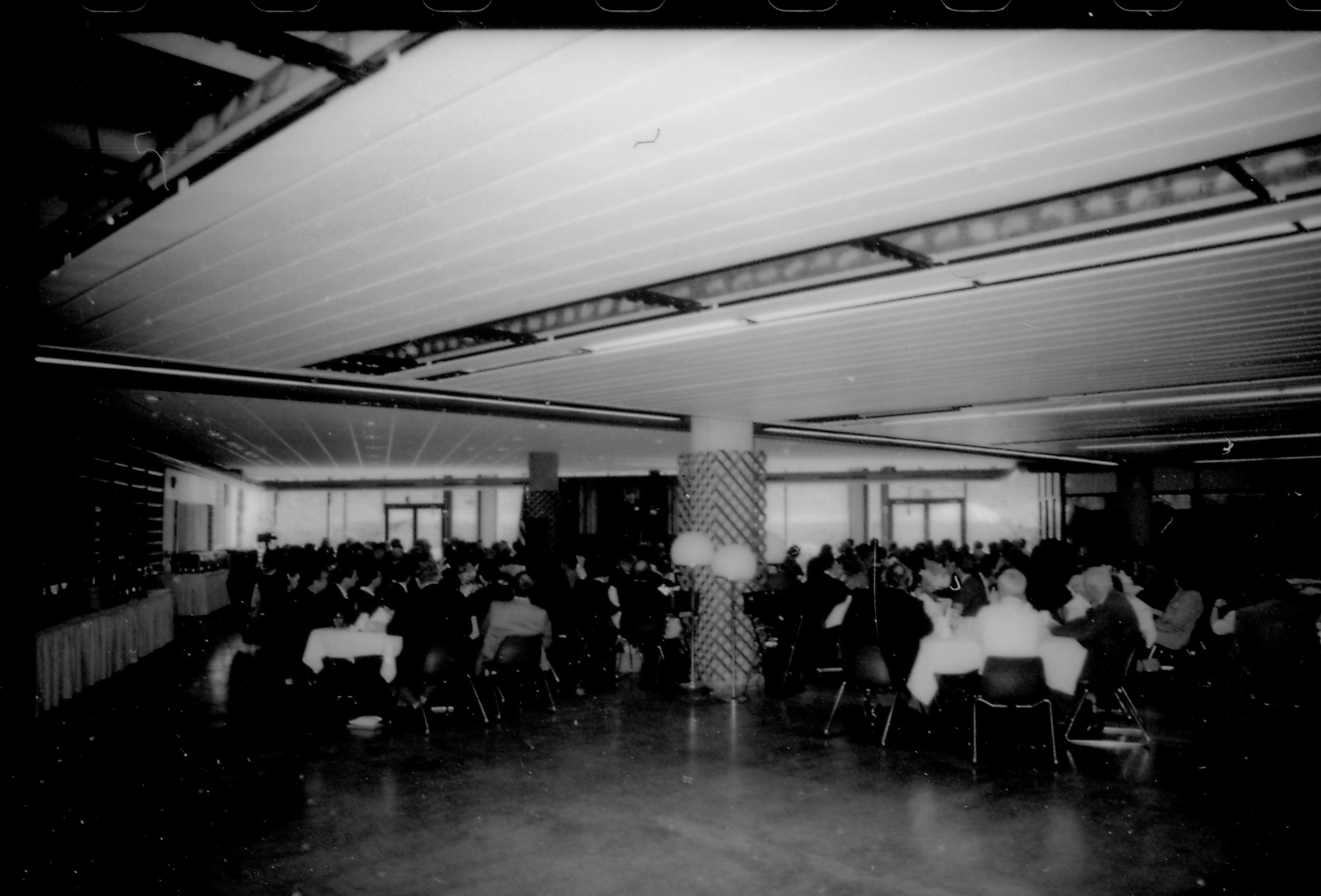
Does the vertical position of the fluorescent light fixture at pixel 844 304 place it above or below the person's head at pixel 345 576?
above

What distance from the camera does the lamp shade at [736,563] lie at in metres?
7.73

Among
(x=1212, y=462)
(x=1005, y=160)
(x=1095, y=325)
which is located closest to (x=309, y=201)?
(x=1005, y=160)

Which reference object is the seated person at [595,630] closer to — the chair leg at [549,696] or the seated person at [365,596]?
the chair leg at [549,696]

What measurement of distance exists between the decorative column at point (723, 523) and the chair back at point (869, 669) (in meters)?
2.17

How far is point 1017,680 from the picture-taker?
518 cm

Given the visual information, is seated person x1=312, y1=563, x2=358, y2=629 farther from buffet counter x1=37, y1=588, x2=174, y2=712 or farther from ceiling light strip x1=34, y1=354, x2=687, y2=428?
buffet counter x1=37, y1=588, x2=174, y2=712

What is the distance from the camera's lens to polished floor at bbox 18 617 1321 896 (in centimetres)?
365

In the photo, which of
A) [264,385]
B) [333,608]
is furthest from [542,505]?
[264,385]

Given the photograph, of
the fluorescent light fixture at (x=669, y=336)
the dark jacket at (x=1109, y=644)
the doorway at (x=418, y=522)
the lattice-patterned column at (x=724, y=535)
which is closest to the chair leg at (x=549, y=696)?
the lattice-patterned column at (x=724, y=535)

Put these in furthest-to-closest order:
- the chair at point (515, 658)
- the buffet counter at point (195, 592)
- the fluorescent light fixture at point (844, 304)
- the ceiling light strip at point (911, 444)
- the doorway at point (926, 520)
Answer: the doorway at point (926, 520)
the buffet counter at point (195, 592)
the ceiling light strip at point (911, 444)
the chair at point (515, 658)
the fluorescent light fixture at point (844, 304)

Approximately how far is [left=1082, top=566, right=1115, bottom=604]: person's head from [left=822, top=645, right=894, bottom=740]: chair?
4.72 ft

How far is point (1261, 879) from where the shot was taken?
11.7ft

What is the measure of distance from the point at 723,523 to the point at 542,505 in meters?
5.29

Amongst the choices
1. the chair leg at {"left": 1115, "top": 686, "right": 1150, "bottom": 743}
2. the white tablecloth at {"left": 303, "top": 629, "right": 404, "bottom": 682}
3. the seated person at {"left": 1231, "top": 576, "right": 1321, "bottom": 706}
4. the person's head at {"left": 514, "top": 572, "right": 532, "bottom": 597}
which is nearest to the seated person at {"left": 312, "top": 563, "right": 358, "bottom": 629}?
the white tablecloth at {"left": 303, "top": 629, "right": 404, "bottom": 682}
